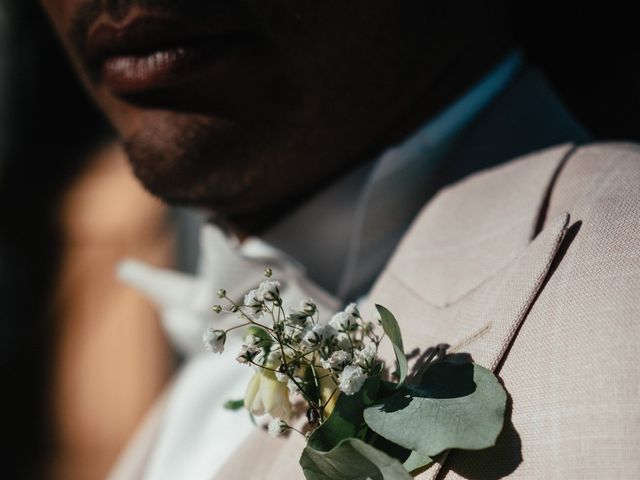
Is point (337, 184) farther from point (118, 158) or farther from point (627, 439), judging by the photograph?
point (118, 158)

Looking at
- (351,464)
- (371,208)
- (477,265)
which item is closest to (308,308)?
(351,464)

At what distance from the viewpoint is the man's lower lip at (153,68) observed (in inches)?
38.8

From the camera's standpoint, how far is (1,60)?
256 cm

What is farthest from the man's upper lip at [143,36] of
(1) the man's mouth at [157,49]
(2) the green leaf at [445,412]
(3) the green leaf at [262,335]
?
(2) the green leaf at [445,412]

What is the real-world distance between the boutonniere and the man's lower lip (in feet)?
1.41

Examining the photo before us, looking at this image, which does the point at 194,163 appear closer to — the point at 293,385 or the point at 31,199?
the point at 293,385

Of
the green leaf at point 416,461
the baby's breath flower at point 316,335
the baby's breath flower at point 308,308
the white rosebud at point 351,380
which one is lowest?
the green leaf at point 416,461

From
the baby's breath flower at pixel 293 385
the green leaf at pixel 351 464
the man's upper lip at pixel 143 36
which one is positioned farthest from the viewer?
the man's upper lip at pixel 143 36

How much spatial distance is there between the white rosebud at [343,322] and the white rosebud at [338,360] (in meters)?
0.03

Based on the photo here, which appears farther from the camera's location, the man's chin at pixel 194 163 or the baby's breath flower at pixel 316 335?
the man's chin at pixel 194 163

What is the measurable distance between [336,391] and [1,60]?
90.6 inches

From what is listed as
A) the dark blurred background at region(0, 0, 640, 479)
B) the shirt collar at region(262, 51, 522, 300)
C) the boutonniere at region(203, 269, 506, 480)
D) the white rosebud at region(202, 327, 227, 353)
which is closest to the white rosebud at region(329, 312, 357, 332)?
the boutonniere at region(203, 269, 506, 480)

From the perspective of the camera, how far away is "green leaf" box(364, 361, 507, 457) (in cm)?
59

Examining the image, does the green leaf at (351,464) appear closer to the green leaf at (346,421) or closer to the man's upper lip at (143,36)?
the green leaf at (346,421)
